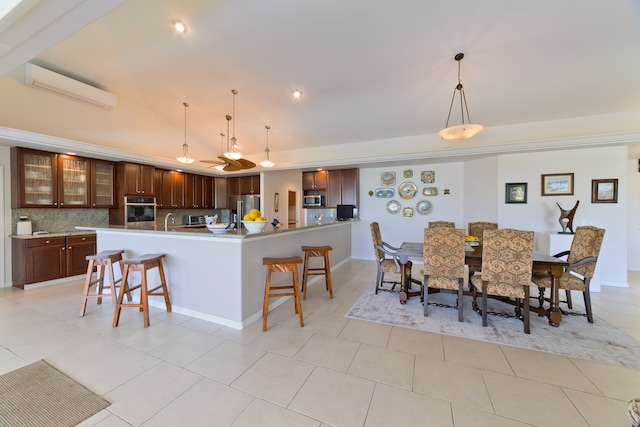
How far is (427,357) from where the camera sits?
79.6 inches

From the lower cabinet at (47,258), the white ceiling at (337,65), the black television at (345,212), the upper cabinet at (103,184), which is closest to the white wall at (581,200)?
the white ceiling at (337,65)

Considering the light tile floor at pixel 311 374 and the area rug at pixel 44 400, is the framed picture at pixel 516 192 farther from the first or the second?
the area rug at pixel 44 400

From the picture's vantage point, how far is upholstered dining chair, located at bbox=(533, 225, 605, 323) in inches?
103

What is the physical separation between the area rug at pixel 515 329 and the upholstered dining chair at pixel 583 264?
1.07 ft

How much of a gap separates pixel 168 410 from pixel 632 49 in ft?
18.3

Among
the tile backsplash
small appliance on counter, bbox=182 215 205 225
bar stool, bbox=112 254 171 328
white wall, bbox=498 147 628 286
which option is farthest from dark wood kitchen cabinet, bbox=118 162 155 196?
white wall, bbox=498 147 628 286

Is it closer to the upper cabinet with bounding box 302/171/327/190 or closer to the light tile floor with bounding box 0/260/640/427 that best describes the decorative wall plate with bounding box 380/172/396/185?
the upper cabinet with bounding box 302/171/327/190

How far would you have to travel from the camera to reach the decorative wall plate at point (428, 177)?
547 cm

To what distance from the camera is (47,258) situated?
13.0 feet

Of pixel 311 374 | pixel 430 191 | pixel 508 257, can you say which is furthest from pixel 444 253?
pixel 430 191

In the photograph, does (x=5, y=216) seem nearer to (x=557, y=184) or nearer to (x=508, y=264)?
(x=508, y=264)

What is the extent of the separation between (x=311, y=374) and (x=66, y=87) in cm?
490

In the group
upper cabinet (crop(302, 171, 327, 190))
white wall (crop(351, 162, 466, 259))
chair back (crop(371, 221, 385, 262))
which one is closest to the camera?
chair back (crop(371, 221, 385, 262))

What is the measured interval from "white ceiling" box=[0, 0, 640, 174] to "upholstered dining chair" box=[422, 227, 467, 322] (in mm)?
2232
